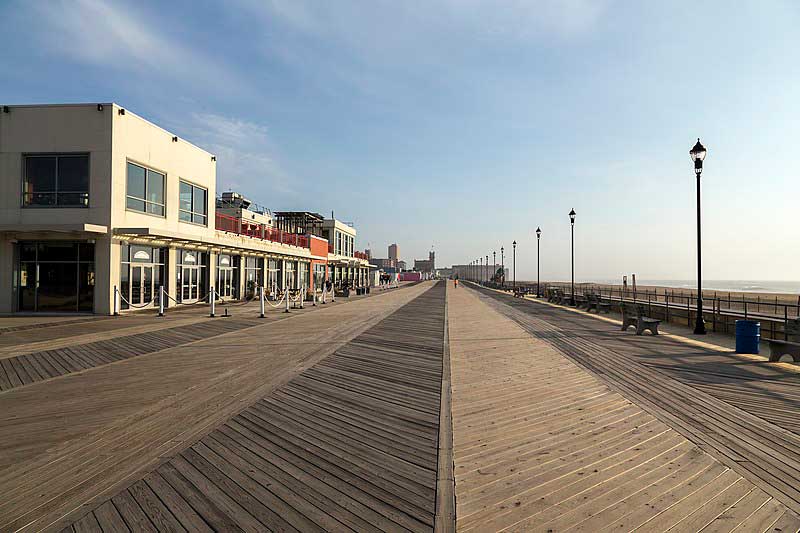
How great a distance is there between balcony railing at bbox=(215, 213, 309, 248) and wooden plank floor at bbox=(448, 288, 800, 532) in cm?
2352

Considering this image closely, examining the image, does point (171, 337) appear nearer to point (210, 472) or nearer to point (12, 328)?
point (12, 328)

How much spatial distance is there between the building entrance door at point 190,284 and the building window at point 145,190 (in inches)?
137

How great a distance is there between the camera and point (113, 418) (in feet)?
18.9

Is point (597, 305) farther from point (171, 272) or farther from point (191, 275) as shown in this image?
point (171, 272)

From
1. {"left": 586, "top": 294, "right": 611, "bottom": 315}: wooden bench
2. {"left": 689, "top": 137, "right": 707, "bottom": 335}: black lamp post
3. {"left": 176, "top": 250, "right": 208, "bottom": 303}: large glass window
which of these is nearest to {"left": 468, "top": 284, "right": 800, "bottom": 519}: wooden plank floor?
{"left": 689, "top": 137, "right": 707, "bottom": 335}: black lamp post

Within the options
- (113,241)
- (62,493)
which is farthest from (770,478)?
(113,241)

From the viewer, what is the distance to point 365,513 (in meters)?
3.51

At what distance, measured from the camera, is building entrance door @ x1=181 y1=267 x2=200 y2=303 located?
23141 mm

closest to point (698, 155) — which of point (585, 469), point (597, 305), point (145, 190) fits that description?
point (597, 305)

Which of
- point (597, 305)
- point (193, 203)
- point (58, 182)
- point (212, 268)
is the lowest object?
point (597, 305)

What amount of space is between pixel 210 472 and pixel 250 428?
1.21 meters

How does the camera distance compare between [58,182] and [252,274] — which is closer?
[58,182]

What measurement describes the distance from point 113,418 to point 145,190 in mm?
17307

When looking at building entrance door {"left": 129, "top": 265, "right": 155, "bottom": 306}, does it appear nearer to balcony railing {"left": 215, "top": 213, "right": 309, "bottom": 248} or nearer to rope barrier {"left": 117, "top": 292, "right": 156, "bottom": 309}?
rope barrier {"left": 117, "top": 292, "right": 156, "bottom": 309}
